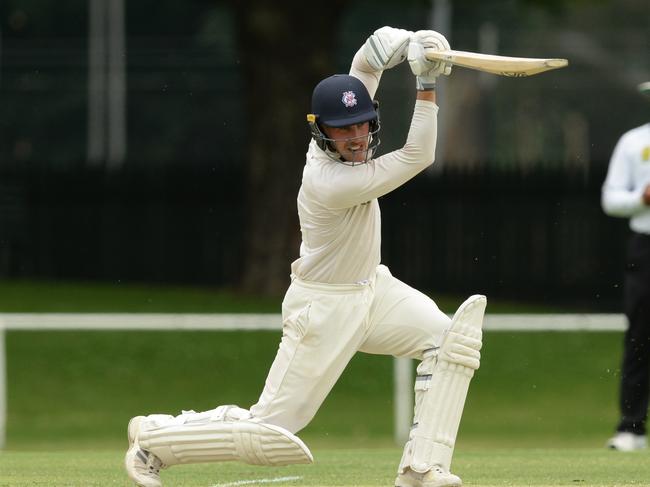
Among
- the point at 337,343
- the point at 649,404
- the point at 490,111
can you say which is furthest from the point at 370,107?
the point at 490,111

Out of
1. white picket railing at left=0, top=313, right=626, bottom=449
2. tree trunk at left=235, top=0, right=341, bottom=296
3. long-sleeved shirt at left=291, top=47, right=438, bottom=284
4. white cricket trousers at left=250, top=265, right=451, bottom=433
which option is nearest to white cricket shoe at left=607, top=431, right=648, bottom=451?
white picket railing at left=0, top=313, right=626, bottom=449

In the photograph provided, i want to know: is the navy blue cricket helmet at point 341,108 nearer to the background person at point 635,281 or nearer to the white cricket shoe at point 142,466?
the white cricket shoe at point 142,466

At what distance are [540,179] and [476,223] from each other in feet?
2.49

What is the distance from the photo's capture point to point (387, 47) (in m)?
5.91

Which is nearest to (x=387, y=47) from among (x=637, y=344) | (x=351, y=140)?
(x=351, y=140)

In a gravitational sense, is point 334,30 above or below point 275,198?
above

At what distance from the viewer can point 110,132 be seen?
92.1 ft

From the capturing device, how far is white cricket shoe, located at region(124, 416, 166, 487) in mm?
5801

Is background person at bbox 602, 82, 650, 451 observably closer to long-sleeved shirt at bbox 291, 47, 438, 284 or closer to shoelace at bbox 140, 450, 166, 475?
long-sleeved shirt at bbox 291, 47, 438, 284

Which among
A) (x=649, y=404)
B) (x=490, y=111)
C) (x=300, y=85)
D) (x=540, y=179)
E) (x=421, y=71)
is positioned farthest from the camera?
(x=490, y=111)

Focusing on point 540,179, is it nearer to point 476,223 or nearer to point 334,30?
point 476,223

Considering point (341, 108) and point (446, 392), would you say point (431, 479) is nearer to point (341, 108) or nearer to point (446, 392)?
point (446, 392)

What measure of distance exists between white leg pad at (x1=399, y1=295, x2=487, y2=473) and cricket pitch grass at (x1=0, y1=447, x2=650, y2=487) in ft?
1.96

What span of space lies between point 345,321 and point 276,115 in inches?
362
